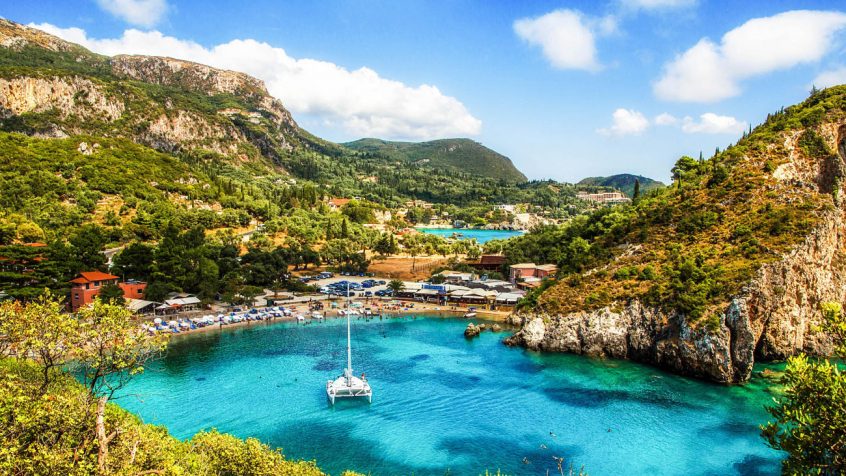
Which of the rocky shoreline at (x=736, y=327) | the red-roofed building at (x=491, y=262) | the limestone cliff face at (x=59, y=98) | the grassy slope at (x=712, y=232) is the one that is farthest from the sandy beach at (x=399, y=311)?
the limestone cliff face at (x=59, y=98)

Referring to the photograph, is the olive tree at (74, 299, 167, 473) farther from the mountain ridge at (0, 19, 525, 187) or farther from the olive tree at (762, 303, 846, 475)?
the mountain ridge at (0, 19, 525, 187)

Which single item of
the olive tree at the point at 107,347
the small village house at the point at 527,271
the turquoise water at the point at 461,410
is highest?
the olive tree at the point at 107,347

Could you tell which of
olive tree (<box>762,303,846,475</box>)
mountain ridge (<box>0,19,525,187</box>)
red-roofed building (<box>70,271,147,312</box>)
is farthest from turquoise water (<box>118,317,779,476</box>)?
mountain ridge (<box>0,19,525,187</box>)

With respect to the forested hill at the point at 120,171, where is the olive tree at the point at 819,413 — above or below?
below

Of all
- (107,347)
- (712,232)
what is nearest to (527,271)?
(712,232)

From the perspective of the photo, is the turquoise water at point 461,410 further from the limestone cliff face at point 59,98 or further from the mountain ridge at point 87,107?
the limestone cliff face at point 59,98

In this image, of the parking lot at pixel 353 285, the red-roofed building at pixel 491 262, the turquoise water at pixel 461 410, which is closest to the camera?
the turquoise water at pixel 461 410
